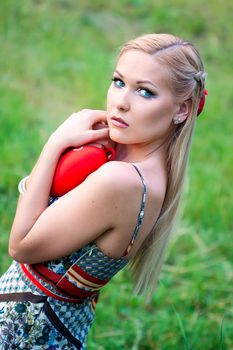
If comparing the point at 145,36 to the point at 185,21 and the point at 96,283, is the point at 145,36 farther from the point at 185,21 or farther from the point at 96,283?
the point at 185,21

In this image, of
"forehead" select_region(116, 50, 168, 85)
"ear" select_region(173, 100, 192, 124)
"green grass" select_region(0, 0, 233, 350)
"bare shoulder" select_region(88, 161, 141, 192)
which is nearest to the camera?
"bare shoulder" select_region(88, 161, 141, 192)

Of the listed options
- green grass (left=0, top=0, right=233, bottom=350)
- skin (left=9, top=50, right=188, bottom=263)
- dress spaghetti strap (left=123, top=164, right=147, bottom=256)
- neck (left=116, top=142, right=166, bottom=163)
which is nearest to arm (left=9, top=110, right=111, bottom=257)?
skin (left=9, top=50, right=188, bottom=263)

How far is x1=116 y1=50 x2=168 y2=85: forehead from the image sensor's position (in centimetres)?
217

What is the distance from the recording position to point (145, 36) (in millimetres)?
2266

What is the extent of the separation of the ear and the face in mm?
64

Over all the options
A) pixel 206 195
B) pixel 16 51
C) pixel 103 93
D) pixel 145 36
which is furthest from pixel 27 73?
pixel 145 36

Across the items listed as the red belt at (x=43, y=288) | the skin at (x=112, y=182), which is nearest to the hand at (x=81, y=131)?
the skin at (x=112, y=182)

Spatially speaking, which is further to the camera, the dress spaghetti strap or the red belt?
the red belt

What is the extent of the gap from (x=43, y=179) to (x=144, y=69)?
0.48 metres

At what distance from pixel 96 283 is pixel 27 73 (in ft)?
13.8

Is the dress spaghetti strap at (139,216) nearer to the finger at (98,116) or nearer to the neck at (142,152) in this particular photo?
the neck at (142,152)

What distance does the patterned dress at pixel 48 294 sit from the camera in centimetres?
221

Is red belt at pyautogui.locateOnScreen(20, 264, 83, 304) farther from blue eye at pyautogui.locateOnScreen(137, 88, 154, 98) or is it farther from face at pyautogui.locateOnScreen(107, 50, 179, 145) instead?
blue eye at pyautogui.locateOnScreen(137, 88, 154, 98)

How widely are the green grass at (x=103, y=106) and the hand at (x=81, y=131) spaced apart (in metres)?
0.59
